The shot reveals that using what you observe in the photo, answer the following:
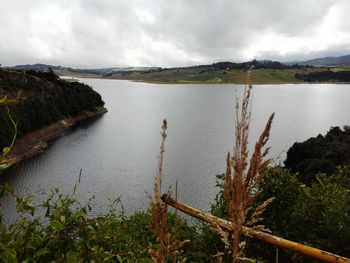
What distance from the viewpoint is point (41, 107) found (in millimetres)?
Result: 79188

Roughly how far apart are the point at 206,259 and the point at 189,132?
6486 centimetres

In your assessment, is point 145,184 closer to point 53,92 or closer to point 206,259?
point 206,259

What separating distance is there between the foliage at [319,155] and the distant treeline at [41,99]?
43181mm

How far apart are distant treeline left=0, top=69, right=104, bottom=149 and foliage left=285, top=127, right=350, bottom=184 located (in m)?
43.2

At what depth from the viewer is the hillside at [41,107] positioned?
6253 cm

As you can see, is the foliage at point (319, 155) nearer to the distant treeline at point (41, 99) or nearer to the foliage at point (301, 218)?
the foliage at point (301, 218)

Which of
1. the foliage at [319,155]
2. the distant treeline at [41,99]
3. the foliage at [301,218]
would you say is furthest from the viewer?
the distant treeline at [41,99]

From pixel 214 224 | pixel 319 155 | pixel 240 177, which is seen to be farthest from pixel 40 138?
pixel 240 177

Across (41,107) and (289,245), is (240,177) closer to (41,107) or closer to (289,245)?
(289,245)

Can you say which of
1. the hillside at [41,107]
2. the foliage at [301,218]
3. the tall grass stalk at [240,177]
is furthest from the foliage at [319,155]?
the hillside at [41,107]

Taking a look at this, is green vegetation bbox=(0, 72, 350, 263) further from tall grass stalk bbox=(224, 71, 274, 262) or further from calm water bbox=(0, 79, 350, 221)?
calm water bbox=(0, 79, 350, 221)

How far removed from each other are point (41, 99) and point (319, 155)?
65076 mm

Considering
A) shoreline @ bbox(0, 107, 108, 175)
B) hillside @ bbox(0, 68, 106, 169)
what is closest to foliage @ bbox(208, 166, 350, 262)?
shoreline @ bbox(0, 107, 108, 175)

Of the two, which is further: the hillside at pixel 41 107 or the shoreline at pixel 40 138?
the hillside at pixel 41 107
